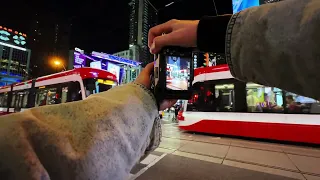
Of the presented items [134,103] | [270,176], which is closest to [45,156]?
[134,103]

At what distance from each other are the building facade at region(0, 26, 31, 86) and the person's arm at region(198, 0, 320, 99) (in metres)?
72.5

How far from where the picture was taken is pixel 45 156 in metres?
0.52

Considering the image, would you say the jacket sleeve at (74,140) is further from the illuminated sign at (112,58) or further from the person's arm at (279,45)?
the illuminated sign at (112,58)

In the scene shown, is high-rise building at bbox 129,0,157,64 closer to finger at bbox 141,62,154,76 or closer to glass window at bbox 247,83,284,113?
glass window at bbox 247,83,284,113

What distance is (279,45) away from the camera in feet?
1.75

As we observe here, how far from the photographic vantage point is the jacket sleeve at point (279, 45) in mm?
491

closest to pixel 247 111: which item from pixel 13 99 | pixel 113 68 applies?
pixel 13 99

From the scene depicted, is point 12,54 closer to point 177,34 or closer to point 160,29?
point 160,29

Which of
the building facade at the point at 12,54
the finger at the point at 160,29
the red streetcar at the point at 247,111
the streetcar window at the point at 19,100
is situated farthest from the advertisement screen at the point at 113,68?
the building facade at the point at 12,54

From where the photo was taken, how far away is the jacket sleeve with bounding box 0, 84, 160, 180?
0.48 m

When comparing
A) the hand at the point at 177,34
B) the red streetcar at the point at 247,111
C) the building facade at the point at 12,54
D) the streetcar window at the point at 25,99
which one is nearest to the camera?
the hand at the point at 177,34

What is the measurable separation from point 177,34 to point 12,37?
81.6m

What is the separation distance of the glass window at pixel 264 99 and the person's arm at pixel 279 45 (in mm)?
6963

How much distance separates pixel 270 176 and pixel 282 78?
385cm
